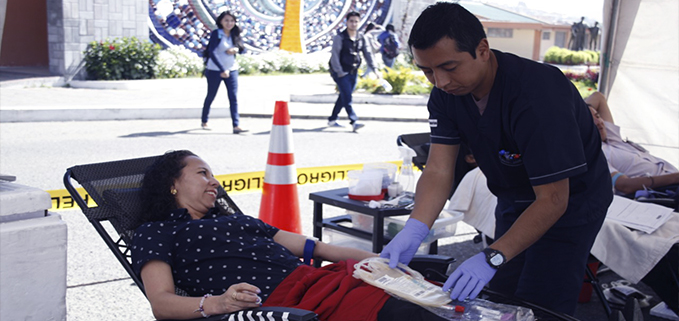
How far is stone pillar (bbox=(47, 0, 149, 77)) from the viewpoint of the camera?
1569cm

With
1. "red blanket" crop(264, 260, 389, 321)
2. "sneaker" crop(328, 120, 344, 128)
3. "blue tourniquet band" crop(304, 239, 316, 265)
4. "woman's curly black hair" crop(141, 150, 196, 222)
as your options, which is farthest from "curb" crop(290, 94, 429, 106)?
"red blanket" crop(264, 260, 389, 321)

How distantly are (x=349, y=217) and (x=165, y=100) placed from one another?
9780 millimetres

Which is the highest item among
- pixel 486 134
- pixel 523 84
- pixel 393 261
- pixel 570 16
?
pixel 570 16

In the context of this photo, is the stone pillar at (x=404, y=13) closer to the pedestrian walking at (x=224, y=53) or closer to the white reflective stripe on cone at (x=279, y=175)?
the pedestrian walking at (x=224, y=53)

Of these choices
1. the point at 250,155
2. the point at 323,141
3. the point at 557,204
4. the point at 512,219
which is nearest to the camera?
the point at 557,204

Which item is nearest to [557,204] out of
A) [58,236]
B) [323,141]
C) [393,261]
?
[393,261]

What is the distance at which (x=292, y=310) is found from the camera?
238 cm

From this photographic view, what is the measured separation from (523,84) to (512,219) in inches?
26.0

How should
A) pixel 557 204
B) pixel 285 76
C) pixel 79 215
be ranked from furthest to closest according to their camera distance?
pixel 285 76 → pixel 79 215 → pixel 557 204

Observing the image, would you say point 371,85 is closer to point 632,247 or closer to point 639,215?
point 639,215

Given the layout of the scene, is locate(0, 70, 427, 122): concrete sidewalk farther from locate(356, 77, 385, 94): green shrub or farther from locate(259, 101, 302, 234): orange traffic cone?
locate(259, 101, 302, 234): orange traffic cone

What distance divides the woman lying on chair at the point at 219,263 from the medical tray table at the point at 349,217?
601 mm

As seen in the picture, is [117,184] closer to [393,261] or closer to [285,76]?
[393,261]

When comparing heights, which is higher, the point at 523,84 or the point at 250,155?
the point at 523,84
